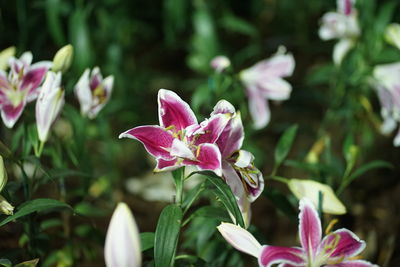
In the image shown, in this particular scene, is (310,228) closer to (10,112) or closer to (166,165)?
(166,165)

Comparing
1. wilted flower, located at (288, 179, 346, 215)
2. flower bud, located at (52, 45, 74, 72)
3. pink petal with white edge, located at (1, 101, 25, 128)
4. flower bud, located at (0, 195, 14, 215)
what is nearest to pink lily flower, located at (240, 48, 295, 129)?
wilted flower, located at (288, 179, 346, 215)

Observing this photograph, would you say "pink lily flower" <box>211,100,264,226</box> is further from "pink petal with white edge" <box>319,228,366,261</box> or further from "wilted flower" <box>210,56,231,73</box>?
"wilted flower" <box>210,56,231,73</box>

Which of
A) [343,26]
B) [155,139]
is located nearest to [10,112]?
[155,139]

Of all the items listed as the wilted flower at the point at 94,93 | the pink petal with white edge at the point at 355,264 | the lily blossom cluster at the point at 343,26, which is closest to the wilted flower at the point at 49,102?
the wilted flower at the point at 94,93

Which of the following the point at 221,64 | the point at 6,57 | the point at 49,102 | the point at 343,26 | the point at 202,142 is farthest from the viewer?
the point at 343,26

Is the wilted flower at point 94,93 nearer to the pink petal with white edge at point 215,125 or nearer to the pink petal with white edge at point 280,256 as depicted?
the pink petal with white edge at point 215,125

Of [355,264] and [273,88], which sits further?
[273,88]

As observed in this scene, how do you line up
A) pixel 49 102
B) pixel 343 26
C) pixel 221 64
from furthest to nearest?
pixel 343 26, pixel 221 64, pixel 49 102
